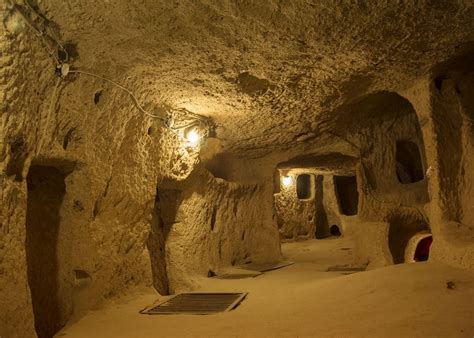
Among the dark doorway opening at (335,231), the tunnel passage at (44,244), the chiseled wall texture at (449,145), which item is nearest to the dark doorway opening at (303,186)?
the dark doorway opening at (335,231)

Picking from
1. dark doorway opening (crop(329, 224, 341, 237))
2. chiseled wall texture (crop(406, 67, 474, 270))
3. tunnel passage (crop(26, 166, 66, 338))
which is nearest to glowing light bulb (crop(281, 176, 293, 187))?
dark doorway opening (crop(329, 224, 341, 237))

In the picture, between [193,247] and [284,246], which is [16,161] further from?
[284,246]

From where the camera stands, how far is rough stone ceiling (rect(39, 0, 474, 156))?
9.29ft

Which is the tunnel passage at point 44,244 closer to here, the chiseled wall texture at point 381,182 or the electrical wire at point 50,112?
the electrical wire at point 50,112

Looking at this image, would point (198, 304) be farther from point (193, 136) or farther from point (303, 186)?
point (303, 186)

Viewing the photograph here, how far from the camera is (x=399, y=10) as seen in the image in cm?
306

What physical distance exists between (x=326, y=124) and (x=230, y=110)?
180 cm

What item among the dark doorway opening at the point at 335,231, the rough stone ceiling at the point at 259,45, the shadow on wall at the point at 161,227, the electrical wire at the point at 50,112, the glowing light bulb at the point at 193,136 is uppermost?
the rough stone ceiling at the point at 259,45

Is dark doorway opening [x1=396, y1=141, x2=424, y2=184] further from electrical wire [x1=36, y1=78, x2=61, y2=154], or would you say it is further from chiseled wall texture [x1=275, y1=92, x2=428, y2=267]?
electrical wire [x1=36, y1=78, x2=61, y2=154]

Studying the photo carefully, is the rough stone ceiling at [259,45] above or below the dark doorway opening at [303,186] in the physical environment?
above

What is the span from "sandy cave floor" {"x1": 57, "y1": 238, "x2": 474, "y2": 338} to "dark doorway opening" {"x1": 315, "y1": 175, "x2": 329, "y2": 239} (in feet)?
27.2

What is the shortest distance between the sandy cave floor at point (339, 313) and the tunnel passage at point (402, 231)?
248cm

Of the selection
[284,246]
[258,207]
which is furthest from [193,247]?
[284,246]

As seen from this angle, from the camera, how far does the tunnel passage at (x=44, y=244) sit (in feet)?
11.1
